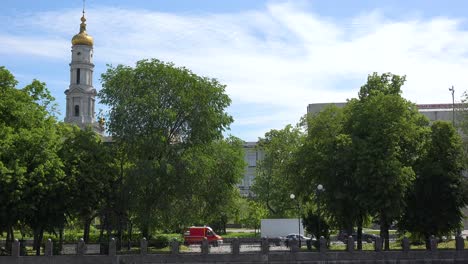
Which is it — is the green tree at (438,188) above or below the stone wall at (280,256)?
above

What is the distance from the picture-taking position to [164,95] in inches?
1638

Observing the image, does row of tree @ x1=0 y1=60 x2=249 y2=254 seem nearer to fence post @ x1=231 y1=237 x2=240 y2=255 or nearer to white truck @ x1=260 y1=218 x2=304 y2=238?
fence post @ x1=231 y1=237 x2=240 y2=255

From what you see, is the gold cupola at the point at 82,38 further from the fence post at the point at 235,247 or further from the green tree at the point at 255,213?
the fence post at the point at 235,247

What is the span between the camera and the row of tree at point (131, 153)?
38.0 meters

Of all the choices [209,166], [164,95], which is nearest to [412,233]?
[209,166]

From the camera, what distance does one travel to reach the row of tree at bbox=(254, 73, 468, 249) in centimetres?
3888

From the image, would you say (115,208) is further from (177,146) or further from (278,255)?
(278,255)

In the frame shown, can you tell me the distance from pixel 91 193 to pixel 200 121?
856 cm

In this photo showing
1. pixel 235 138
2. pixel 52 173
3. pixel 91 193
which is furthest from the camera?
pixel 235 138

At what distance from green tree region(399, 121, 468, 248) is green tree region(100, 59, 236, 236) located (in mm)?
13980

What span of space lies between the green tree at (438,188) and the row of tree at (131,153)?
43.5ft

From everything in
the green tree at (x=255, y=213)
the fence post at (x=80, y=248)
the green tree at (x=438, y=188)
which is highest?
the green tree at (x=438, y=188)

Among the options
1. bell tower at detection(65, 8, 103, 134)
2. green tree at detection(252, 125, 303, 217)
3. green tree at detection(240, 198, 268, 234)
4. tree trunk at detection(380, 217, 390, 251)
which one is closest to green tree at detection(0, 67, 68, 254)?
tree trunk at detection(380, 217, 390, 251)

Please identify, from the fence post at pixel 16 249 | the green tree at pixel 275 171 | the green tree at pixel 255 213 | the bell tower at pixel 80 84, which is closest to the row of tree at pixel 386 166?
the fence post at pixel 16 249
